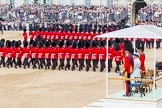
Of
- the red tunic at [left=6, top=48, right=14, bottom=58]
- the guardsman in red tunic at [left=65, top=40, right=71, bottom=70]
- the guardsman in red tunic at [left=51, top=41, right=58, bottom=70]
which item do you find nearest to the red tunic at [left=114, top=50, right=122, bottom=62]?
the guardsman in red tunic at [left=65, top=40, right=71, bottom=70]

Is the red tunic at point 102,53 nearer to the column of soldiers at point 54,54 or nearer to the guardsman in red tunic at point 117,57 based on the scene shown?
Result: the column of soldiers at point 54,54

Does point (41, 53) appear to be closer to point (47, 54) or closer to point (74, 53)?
point (47, 54)

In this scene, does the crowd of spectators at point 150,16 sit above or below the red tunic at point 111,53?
below

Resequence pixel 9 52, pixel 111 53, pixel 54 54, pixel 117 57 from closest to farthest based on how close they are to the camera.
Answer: pixel 111 53 < pixel 117 57 < pixel 54 54 < pixel 9 52

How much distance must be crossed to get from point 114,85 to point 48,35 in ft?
45.6

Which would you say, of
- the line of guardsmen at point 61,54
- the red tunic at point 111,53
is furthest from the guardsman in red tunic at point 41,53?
the red tunic at point 111,53

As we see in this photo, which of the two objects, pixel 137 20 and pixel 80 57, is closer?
pixel 80 57

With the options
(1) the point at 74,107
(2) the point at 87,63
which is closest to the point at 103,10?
(2) the point at 87,63

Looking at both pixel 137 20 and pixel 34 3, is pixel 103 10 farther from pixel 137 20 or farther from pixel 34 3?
pixel 34 3

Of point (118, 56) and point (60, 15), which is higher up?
point (118, 56)

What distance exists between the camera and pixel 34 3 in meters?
60.5

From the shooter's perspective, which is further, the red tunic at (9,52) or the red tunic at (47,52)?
the red tunic at (9,52)

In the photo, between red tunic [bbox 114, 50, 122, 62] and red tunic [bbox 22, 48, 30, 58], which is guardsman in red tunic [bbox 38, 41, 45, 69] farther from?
red tunic [bbox 114, 50, 122, 62]

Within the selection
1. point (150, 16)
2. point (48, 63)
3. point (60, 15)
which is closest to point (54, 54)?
point (48, 63)
